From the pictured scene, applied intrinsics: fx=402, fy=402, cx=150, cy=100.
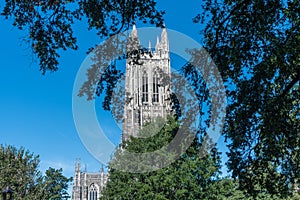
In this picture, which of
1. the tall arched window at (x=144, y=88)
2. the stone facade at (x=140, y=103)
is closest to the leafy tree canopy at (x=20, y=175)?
the stone facade at (x=140, y=103)

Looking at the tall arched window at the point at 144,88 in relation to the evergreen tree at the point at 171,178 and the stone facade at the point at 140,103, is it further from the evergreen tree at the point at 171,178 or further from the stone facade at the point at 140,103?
the evergreen tree at the point at 171,178

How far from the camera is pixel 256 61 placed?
296 inches

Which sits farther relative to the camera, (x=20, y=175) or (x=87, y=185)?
(x=87, y=185)

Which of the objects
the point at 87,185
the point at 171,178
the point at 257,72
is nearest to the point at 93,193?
the point at 87,185

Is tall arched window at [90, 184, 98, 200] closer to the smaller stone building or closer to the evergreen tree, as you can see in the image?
the smaller stone building

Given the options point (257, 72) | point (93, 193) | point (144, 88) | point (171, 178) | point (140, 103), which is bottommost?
point (257, 72)

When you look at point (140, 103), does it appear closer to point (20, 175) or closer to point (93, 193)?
point (93, 193)

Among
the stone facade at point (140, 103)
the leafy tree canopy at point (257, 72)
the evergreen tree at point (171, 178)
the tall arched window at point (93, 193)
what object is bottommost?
the leafy tree canopy at point (257, 72)

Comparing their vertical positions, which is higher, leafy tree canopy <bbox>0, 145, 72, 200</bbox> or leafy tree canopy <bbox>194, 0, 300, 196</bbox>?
leafy tree canopy <bbox>0, 145, 72, 200</bbox>

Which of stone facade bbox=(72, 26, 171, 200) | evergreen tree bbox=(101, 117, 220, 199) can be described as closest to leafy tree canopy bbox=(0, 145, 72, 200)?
evergreen tree bbox=(101, 117, 220, 199)

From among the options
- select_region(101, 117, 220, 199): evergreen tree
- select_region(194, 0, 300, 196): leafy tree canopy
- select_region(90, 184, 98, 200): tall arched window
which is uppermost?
select_region(90, 184, 98, 200): tall arched window

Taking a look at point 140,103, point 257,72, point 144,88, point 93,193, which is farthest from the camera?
point 93,193

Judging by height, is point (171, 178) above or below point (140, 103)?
below

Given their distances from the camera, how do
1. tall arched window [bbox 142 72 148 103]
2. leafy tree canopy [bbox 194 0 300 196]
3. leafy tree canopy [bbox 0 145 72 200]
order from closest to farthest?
leafy tree canopy [bbox 194 0 300 196], leafy tree canopy [bbox 0 145 72 200], tall arched window [bbox 142 72 148 103]
